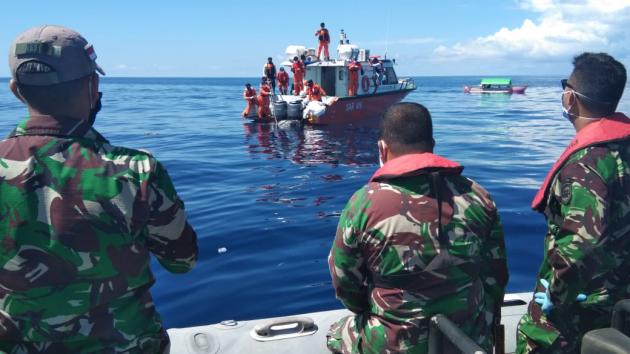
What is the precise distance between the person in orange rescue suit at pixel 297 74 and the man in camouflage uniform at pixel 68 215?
941 inches

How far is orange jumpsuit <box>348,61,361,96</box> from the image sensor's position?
80.3ft

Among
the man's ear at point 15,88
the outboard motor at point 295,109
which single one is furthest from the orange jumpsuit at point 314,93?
the man's ear at point 15,88

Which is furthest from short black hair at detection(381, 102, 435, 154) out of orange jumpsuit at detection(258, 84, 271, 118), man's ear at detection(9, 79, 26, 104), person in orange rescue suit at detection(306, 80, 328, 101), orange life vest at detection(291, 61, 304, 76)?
orange life vest at detection(291, 61, 304, 76)

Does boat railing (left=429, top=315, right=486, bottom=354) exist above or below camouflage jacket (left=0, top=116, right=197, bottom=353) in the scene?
below

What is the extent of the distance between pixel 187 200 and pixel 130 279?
8.24 metres

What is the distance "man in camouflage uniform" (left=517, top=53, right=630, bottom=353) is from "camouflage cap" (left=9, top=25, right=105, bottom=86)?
221 cm

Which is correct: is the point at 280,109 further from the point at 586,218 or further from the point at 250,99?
the point at 586,218

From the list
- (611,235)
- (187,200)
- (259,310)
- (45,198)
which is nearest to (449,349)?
(611,235)

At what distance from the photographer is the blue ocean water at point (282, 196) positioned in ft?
18.7

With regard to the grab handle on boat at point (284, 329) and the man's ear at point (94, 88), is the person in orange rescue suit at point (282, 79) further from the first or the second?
the man's ear at point (94, 88)

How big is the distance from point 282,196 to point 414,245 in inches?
324

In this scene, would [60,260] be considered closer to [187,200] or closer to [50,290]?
Answer: [50,290]

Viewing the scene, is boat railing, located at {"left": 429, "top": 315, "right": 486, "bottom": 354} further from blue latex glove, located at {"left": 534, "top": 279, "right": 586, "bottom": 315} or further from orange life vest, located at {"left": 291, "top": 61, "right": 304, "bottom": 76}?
orange life vest, located at {"left": 291, "top": 61, "right": 304, "bottom": 76}

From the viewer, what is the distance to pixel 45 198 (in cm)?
174
